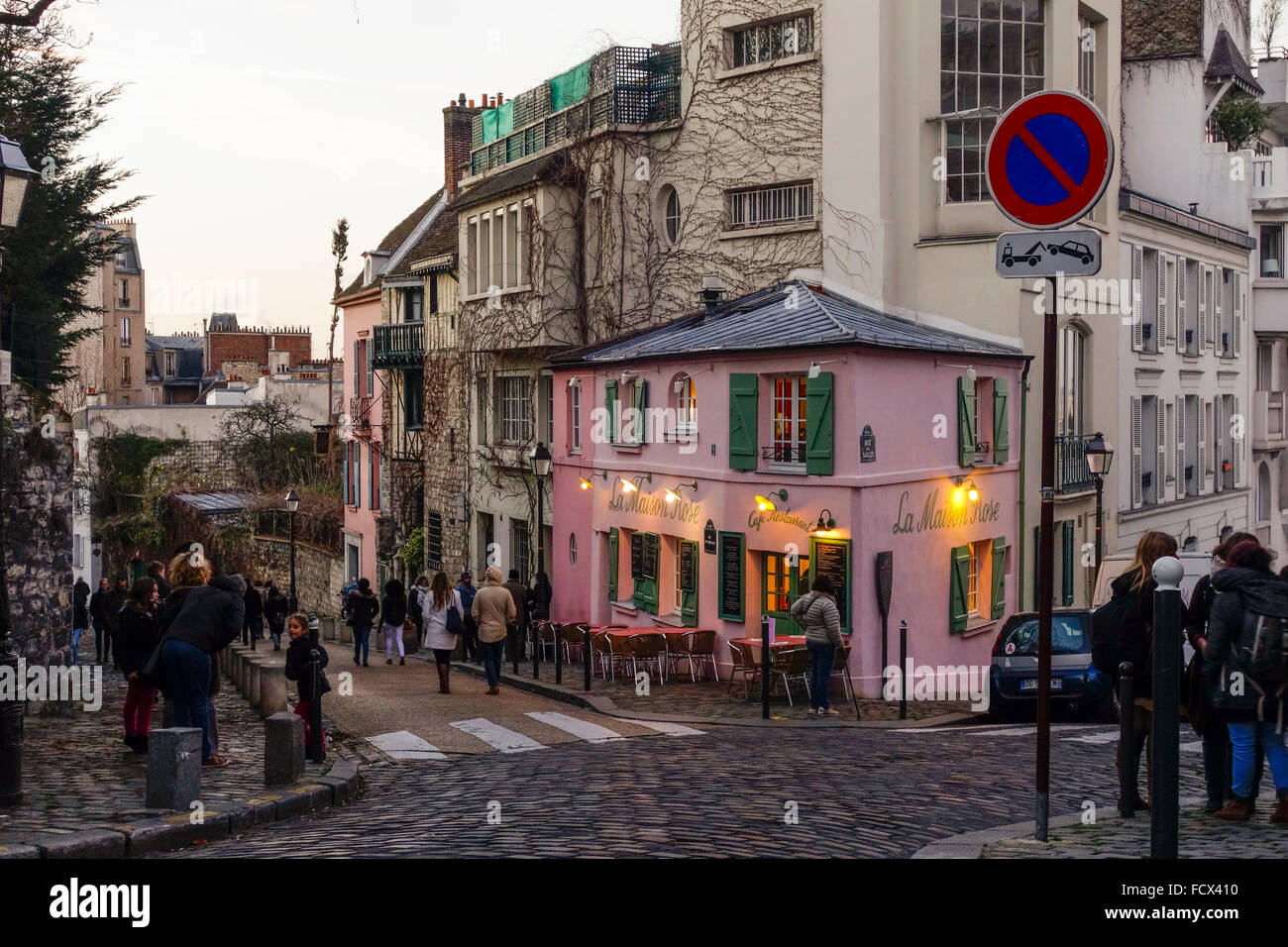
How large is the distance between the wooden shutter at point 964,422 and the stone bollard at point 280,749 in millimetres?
14298

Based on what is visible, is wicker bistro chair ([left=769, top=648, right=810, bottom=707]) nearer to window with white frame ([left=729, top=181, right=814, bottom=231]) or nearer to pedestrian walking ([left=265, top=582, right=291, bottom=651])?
window with white frame ([left=729, top=181, right=814, bottom=231])

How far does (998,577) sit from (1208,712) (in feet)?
51.7

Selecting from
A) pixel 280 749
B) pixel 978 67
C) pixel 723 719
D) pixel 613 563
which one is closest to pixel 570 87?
pixel 978 67

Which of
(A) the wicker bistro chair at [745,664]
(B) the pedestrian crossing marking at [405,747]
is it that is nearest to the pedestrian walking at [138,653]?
(B) the pedestrian crossing marking at [405,747]

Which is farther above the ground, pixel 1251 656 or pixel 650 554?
pixel 1251 656

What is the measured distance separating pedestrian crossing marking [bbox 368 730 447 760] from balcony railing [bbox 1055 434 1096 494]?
1581 centimetres

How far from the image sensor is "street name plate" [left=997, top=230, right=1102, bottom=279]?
718 centimetres

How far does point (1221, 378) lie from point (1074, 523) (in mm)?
11296

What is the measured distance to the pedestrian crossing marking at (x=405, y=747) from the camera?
13734 millimetres

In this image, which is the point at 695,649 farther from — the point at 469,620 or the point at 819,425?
the point at 469,620

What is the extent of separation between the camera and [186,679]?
11.0 m

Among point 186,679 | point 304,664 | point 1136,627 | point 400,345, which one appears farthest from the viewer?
point 400,345

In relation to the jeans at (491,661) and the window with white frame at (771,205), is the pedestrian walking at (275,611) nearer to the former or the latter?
the jeans at (491,661)
